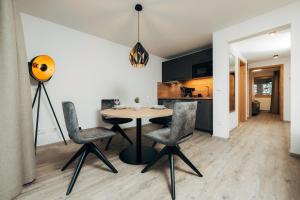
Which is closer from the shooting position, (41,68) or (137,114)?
(137,114)

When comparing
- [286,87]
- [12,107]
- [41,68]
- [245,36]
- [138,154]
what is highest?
[245,36]

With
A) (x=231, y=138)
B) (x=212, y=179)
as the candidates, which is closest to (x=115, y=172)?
(x=212, y=179)

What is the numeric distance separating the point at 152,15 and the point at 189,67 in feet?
7.00

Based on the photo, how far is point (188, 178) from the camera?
1511 mm

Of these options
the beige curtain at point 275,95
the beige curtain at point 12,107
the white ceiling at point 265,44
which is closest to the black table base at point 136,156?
the beige curtain at point 12,107

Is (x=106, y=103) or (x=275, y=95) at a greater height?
(x=275, y=95)

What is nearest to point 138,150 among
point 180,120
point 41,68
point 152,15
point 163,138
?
point 163,138

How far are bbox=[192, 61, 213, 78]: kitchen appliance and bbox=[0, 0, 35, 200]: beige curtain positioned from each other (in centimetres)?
375

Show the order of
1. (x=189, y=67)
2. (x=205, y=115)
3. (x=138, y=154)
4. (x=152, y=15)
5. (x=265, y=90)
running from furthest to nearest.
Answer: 1. (x=265, y=90)
2. (x=189, y=67)
3. (x=205, y=115)
4. (x=152, y=15)
5. (x=138, y=154)

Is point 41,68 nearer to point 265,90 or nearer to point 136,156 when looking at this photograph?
point 136,156

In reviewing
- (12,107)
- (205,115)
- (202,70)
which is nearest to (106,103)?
(12,107)

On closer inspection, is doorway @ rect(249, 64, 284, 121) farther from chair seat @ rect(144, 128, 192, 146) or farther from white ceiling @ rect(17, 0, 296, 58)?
chair seat @ rect(144, 128, 192, 146)

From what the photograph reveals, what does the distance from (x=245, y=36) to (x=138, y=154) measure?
2.96 m

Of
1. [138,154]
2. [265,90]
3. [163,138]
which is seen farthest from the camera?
[265,90]
